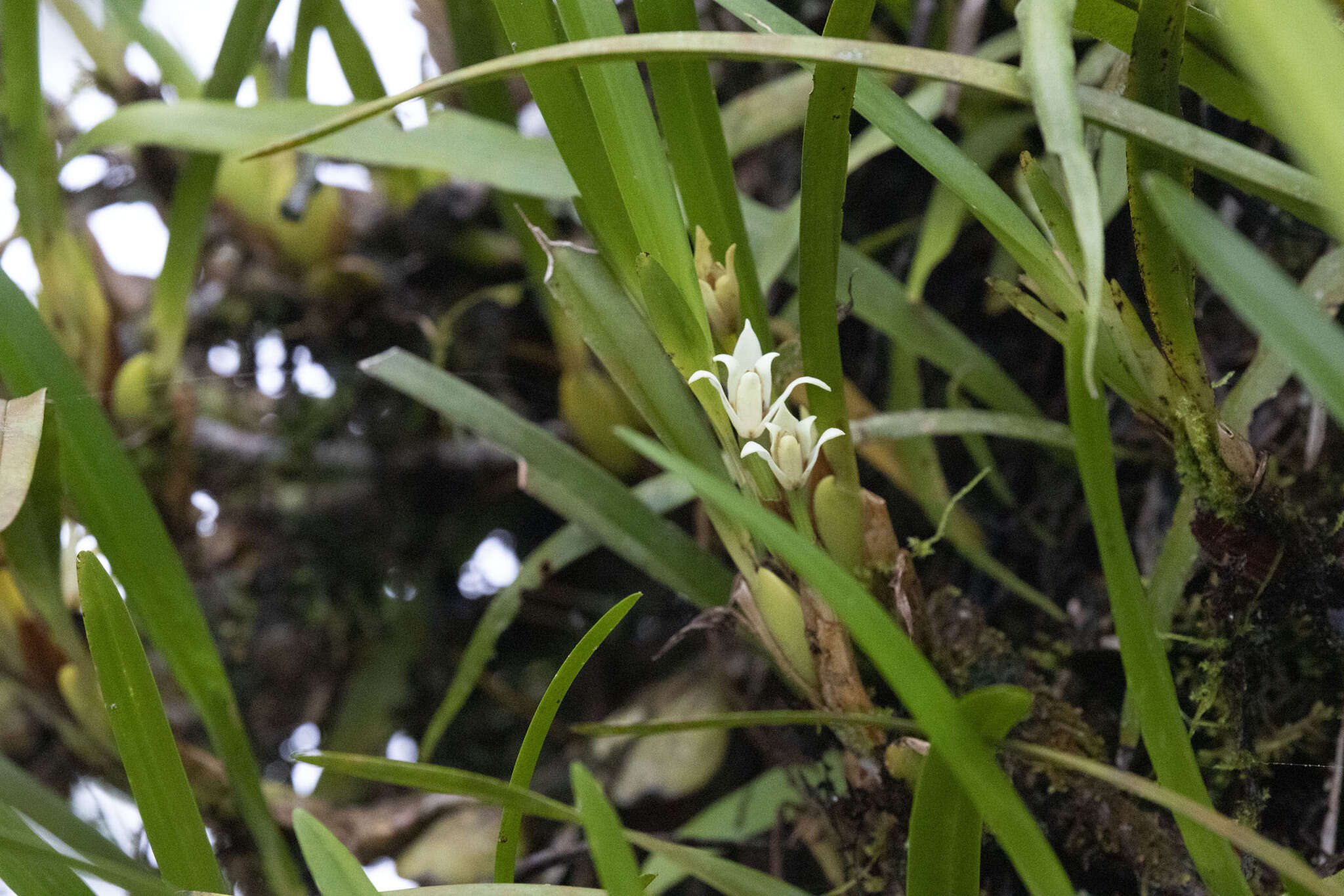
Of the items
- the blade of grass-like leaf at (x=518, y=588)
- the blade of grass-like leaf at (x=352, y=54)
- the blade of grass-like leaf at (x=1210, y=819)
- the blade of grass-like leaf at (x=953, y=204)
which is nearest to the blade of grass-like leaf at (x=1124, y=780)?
the blade of grass-like leaf at (x=1210, y=819)

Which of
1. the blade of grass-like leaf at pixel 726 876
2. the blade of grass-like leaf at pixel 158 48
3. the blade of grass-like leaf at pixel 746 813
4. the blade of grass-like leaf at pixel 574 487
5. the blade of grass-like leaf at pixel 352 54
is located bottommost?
the blade of grass-like leaf at pixel 746 813

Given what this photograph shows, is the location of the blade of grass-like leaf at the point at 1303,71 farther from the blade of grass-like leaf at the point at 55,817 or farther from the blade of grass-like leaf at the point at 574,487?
the blade of grass-like leaf at the point at 55,817

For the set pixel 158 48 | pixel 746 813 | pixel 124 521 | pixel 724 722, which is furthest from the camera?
pixel 158 48

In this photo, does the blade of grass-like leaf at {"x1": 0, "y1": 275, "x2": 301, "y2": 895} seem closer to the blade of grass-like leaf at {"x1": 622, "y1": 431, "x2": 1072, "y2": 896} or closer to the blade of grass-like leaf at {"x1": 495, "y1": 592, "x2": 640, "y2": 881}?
the blade of grass-like leaf at {"x1": 495, "y1": 592, "x2": 640, "y2": 881}

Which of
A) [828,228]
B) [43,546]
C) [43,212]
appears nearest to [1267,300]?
[828,228]

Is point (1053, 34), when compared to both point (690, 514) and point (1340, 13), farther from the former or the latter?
point (690, 514)

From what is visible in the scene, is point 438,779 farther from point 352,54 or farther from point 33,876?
point 352,54

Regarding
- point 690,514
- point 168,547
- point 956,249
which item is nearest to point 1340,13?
point 956,249
